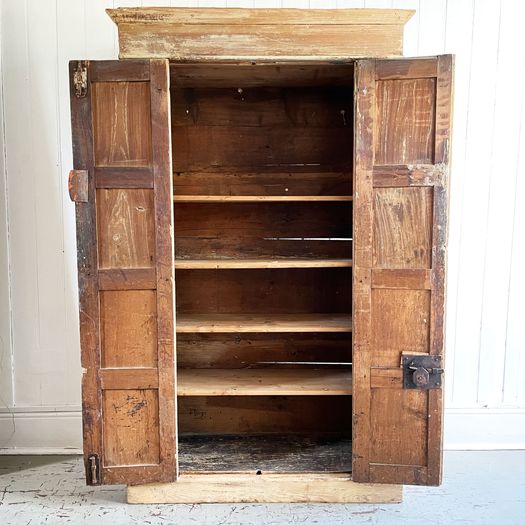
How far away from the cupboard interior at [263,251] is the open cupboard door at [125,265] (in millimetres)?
345

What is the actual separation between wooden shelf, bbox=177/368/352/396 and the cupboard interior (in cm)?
2

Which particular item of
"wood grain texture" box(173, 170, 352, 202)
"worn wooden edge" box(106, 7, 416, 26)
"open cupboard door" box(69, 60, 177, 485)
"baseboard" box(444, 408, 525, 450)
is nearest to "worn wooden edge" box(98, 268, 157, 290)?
"open cupboard door" box(69, 60, 177, 485)

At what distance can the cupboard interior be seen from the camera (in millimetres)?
2549

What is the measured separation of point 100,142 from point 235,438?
1.62 metres

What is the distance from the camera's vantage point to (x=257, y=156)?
262 centimetres

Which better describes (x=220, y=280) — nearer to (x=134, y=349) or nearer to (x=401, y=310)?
(x=134, y=349)

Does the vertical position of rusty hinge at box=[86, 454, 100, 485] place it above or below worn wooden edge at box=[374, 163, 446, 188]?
below

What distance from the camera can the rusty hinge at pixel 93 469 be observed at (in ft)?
6.94

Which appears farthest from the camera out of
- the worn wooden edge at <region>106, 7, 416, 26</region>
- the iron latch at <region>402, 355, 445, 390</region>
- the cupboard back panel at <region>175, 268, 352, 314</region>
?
the cupboard back panel at <region>175, 268, 352, 314</region>

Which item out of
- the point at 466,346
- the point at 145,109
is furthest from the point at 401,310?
the point at 145,109

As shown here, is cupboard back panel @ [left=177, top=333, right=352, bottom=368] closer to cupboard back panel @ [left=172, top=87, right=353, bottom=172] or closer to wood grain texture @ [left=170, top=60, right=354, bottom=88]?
cupboard back panel @ [left=172, top=87, right=353, bottom=172]

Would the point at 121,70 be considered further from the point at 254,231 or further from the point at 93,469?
the point at 93,469

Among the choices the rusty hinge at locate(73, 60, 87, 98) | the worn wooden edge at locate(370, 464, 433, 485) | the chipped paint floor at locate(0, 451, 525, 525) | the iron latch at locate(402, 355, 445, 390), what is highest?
the rusty hinge at locate(73, 60, 87, 98)

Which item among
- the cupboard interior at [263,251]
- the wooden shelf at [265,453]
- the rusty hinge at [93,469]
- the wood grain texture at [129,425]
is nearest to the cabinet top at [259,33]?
the cupboard interior at [263,251]
